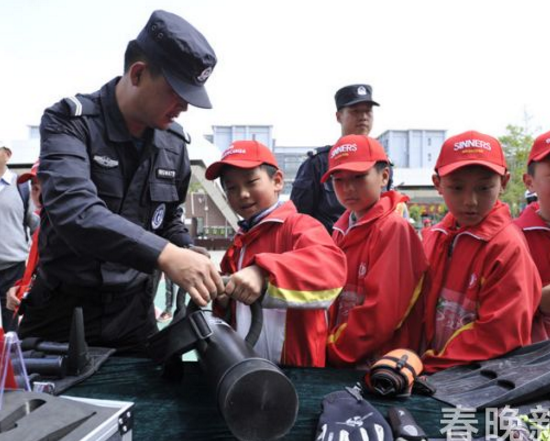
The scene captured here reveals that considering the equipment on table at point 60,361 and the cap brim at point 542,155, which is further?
the cap brim at point 542,155

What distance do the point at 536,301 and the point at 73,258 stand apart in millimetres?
1554

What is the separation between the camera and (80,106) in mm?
1562

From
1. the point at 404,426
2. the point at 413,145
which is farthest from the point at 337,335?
the point at 413,145

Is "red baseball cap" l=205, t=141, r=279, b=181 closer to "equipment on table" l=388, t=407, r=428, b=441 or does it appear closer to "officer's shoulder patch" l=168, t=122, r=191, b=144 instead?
"officer's shoulder patch" l=168, t=122, r=191, b=144

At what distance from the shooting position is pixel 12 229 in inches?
132

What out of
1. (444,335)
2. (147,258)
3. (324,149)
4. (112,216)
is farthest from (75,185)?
(324,149)

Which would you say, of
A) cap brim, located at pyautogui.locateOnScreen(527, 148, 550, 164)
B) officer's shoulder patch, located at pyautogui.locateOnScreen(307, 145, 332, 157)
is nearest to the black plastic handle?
cap brim, located at pyautogui.locateOnScreen(527, 148, 550, 164)

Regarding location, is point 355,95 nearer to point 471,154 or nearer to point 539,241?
point 471,154

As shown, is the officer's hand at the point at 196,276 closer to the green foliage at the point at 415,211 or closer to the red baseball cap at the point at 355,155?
the red baseball cap at the point at 355,155

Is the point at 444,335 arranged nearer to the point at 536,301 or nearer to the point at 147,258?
the point at 536,301

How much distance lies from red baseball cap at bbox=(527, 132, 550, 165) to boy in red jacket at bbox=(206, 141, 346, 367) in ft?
2.74

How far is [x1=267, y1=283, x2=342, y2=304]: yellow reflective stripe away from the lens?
49.1 inches

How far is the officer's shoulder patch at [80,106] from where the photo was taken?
1.54 metres

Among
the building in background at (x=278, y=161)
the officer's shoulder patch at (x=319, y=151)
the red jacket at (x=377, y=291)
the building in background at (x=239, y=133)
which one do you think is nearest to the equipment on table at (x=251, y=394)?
the red jacket at (x=377, y=291)
